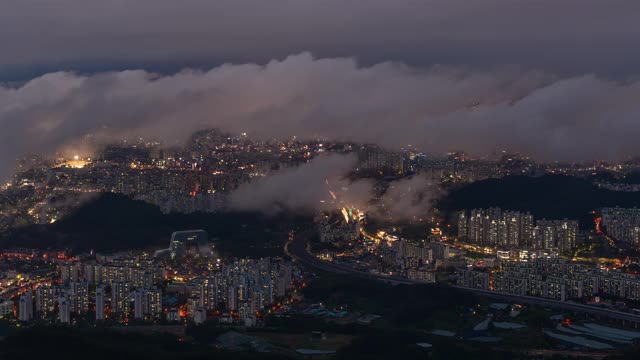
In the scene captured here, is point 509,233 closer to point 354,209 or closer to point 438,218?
point 438,218

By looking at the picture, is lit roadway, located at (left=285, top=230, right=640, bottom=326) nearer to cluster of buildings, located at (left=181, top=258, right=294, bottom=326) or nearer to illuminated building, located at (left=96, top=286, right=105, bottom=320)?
cluster of buildings, located at (left=181, top=258, right=294, bottom=326)

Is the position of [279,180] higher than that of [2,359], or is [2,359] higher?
[279,180]

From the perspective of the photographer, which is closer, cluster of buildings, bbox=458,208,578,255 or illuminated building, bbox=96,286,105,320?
illuminated building, bbox=96,286,105,320

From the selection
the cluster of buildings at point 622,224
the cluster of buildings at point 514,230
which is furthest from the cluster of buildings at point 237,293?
the cluster of buildings at point 622,224

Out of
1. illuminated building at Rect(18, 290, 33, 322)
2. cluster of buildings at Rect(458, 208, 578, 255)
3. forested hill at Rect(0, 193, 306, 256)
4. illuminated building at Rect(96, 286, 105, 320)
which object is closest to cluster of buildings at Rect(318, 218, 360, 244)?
forested hill at Rect(0, 193, 306, 256)

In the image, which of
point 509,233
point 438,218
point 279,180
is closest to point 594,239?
point 509,233

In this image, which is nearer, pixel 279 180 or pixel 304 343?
pixel 304 343

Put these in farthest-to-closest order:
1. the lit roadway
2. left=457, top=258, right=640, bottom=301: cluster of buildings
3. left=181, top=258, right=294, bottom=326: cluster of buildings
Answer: left=457, top=258, right=640, bottom=301: cluster of buildings
the lit roadway
left=181, top=258, right=294, bottom=326: cluster of buildings
